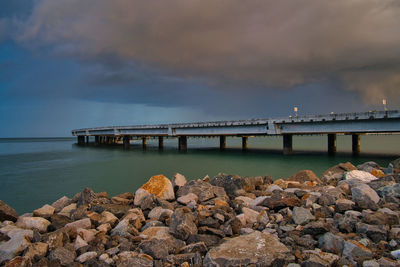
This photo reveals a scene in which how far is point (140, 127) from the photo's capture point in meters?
62.6

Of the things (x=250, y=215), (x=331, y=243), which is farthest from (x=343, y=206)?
(x=250, y=215)

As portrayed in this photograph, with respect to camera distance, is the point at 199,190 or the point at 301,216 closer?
the point at 301,216

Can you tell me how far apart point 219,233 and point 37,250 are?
440 cm

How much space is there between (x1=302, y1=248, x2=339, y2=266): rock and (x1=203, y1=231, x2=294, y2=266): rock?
36 cm

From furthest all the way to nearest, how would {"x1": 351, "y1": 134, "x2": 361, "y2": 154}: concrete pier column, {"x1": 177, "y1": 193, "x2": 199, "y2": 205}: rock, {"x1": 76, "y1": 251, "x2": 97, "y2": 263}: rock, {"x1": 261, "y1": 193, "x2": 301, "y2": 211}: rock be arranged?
{"x1": 351, "y1": 134, "x2": 361, "y2": 154}: concrete pier column < {"x1": 177, "y1": 193, "x2": 199, "y2": 205}: rock < {"x1": 261, "y1": 193, "x2": 301, "y2": 211}: rock < {"x1": 76, "y1": 251, "x2": 97, "y2": 263}: rock

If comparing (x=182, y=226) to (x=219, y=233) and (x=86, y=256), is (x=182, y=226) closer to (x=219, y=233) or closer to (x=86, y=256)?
(x=219, y=233)

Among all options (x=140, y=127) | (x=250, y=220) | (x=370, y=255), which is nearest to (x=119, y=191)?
(x=250, y=220)

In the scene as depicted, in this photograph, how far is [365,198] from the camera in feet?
27.2

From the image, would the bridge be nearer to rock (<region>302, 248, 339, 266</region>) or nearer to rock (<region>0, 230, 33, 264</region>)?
rock (<region>302, 248, 339, 266</region>)

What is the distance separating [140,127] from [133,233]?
186 ft

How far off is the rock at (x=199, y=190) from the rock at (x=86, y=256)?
4.61 m

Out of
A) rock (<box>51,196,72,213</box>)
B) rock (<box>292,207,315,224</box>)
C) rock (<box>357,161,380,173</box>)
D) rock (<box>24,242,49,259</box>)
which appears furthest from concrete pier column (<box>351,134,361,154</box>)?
rock (<box>24,242,49,259</box>)

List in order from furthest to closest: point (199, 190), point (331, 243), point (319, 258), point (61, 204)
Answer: point (61, 204)
point (199, 190)
point (331, 243)
point (319, 258)

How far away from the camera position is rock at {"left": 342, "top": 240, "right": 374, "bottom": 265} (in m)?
5.48
